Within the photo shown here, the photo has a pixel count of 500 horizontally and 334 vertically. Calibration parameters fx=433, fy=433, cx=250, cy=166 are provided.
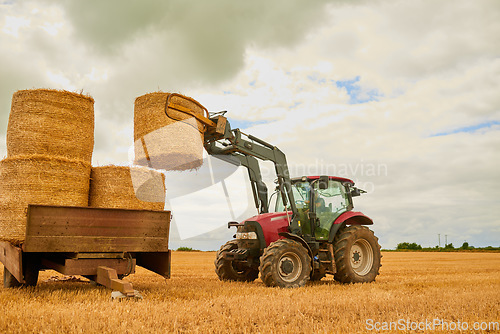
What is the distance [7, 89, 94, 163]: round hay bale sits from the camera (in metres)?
7.40

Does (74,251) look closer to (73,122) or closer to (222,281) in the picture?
(73,122)

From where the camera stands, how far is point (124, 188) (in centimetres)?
754

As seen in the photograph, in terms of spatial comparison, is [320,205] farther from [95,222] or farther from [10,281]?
[10,281]

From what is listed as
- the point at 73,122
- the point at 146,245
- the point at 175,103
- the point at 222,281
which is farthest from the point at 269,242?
the point at 73,122

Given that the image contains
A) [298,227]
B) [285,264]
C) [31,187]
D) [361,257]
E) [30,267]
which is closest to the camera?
[31,187]

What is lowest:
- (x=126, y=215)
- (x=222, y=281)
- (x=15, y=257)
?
(x=222, y=281)

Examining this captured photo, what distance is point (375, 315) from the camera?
17.6ft

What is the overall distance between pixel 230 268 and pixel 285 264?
1.77 metres

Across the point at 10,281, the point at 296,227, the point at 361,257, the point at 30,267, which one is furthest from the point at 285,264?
the point at 10,281

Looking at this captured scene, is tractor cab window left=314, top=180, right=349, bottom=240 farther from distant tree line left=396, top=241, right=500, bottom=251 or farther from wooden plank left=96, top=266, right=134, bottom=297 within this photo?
distant tree line left=396, top=241, right=500, bottom=251

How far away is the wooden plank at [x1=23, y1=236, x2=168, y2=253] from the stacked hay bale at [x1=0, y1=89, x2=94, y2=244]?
38.0 inches

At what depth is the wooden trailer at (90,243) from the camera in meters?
6.16

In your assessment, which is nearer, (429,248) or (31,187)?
(31,187)

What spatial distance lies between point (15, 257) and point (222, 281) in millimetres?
4267
